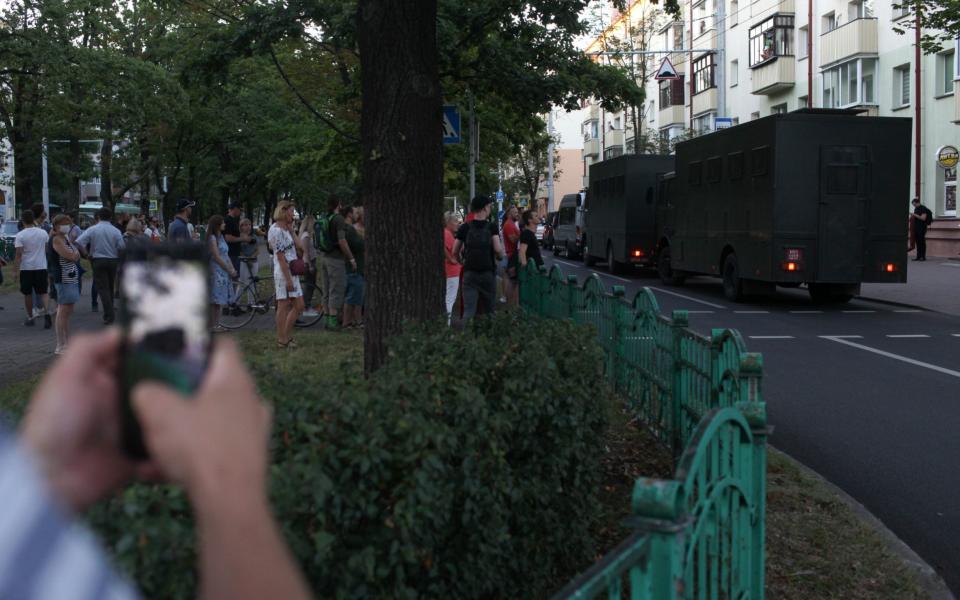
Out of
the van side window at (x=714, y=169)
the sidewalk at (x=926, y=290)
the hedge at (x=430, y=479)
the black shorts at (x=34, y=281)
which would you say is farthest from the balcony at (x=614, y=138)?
the hedge at (x=430, y=479)

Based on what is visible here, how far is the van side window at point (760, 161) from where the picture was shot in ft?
60.6

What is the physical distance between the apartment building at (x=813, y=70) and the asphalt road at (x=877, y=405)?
4272mm

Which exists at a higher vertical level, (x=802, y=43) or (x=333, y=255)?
(x=802, y=43)

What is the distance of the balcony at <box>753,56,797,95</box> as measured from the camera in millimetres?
42688

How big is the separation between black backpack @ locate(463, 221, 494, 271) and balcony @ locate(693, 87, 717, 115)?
41.7m

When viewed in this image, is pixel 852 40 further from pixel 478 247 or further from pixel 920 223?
pixel 478 247

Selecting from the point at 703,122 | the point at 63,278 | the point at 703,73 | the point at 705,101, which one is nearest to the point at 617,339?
the point at 63,278

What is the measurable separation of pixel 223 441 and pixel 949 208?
36.3 m

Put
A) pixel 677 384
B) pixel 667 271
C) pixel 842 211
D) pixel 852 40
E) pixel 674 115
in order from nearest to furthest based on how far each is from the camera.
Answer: pixel 677 384, pixel 842 211, pixel 667 271, pixel 852 40, pixel 674 115

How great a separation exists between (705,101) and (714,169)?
33269 mm

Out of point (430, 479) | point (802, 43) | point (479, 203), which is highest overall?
point (802, 43)

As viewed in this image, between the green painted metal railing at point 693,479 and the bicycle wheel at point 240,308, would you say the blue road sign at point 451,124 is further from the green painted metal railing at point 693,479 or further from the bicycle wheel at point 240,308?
the green painted metal railing at point 693,479

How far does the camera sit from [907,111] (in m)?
35.0

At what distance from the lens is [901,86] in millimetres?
35812
